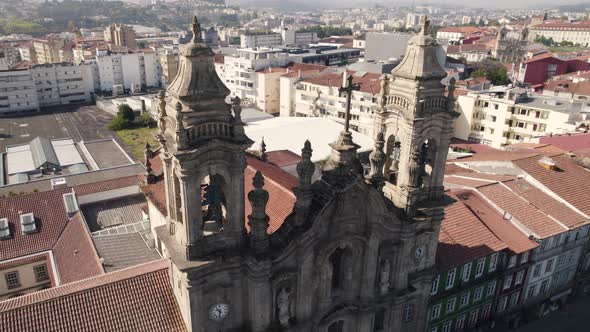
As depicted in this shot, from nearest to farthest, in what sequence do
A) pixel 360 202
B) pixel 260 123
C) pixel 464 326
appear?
pixel 360 202 → pixel 464 326 → pixel 260 123

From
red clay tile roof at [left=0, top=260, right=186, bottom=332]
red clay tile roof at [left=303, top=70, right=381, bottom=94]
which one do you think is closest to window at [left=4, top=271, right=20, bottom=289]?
red clay tile roof at [left=0, top=260, right=186, bottom=332]

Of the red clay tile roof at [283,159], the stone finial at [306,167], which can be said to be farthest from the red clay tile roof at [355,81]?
the stone finial at [306,167]

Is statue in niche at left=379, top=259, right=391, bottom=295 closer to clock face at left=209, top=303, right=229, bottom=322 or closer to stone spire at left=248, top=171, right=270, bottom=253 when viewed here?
stone spire at left=248, top=171, right=270, bottom=253

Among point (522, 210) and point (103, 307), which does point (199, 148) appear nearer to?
point (103, 307)

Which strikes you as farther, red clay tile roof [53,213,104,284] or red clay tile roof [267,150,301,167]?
red clay tile roof [267,150,301,167]

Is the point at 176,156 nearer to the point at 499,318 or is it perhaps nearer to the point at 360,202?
the point at 360,202

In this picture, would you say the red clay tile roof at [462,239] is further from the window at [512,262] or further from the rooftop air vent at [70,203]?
the rooftop air vent at [70,203]

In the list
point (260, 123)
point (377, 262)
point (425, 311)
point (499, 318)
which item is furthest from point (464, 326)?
point (260, 123)
